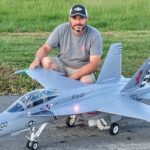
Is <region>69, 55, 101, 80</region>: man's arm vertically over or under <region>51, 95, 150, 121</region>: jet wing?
over

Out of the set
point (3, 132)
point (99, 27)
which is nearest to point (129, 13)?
point (99, 27)

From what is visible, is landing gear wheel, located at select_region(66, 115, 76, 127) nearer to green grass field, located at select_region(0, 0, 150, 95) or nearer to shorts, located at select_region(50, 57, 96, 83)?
shorts, located at select_region(50, 57, 96, 83)

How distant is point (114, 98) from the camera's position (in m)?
7.11

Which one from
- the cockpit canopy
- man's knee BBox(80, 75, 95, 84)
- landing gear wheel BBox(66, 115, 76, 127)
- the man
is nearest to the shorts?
the man

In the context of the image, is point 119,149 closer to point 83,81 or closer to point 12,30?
point 83,81

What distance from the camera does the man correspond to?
7699 mm

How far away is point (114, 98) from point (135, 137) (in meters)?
0.57

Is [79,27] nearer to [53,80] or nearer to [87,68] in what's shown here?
[87,68]

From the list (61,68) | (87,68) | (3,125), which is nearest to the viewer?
(3,125)

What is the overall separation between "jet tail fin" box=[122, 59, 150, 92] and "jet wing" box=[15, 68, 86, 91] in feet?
1.89

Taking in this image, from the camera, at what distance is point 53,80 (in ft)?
24.1

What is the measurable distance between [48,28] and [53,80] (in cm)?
1076

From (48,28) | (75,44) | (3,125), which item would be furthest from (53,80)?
(48,28)

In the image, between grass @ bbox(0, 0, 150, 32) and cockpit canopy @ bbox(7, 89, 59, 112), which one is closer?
cockpit canopy @ bbox(7, 89, 59, 112)
